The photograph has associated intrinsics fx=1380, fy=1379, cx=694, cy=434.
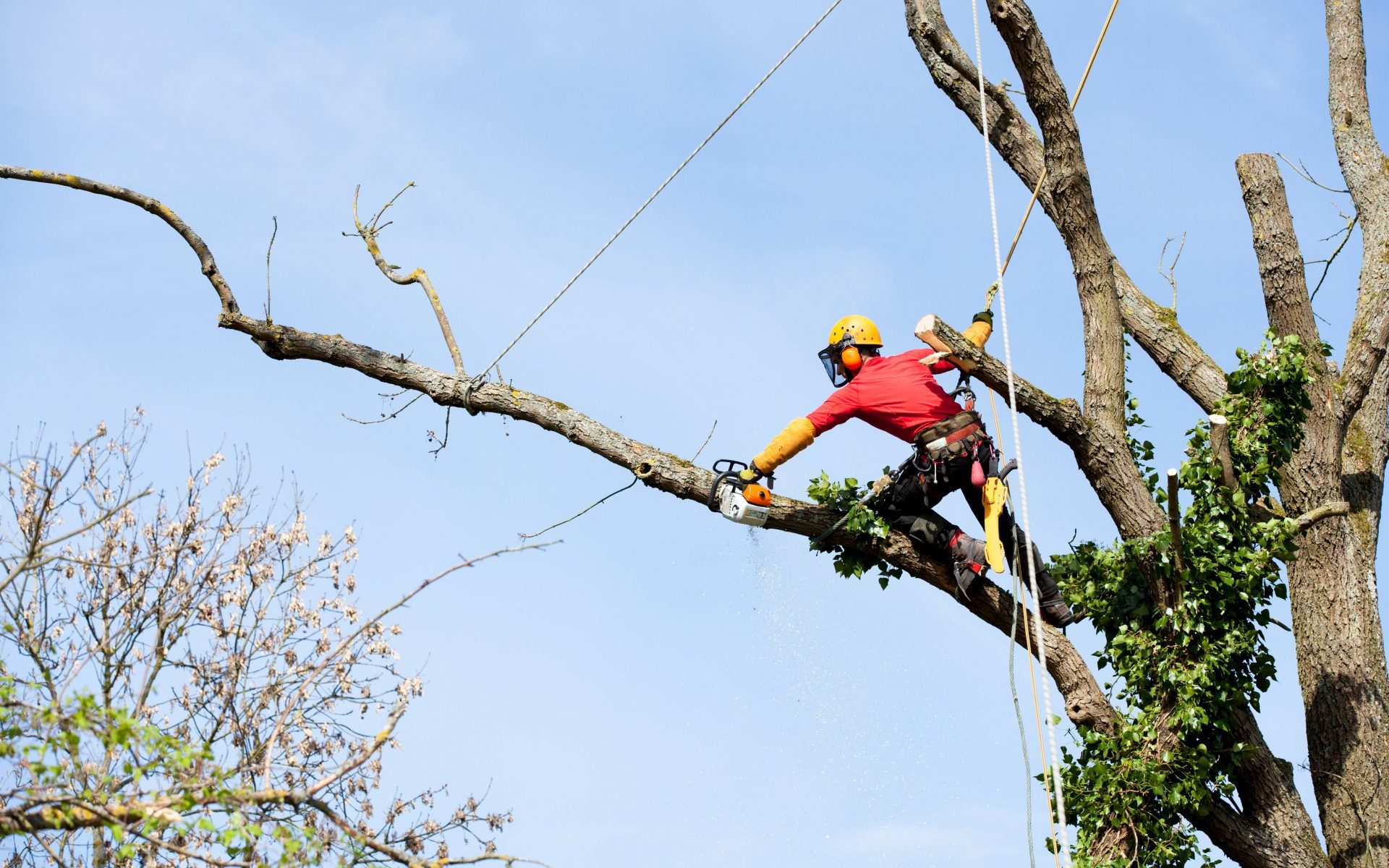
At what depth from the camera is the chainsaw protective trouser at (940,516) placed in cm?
734

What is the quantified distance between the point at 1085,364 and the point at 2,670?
597 centimetres

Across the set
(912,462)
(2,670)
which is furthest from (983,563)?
(2,670)

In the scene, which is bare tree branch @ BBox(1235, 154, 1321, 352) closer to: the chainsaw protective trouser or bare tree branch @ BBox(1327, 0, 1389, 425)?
bare tree branch @ BBox(1327, 0, 1389, 425)

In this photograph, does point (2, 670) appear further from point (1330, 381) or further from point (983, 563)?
point (1330, 381)

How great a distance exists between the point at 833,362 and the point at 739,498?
0.97 meters

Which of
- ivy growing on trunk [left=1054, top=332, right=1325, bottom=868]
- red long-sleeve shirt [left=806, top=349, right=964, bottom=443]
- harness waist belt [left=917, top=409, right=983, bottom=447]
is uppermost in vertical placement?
red long-sleeve shirt [left=806, top=349, right=964, bottom=443]

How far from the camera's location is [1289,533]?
757cm

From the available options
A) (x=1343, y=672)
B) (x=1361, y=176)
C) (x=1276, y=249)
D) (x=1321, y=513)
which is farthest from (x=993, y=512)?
(x=1361, y=176)

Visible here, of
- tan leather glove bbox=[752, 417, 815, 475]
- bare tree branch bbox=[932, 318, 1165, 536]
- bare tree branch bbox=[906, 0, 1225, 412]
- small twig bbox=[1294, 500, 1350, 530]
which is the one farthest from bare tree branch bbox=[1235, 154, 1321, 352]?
tan leather glove bbox=[752, 417, 815, 475]

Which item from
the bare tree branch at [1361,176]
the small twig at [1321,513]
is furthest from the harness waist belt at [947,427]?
the bare tree branch at [1361,176]

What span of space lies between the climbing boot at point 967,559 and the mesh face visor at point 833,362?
1073mm

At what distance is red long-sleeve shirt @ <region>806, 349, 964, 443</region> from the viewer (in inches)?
294

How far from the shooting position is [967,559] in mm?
7398

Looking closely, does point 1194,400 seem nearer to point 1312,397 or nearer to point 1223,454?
point 1312,397
